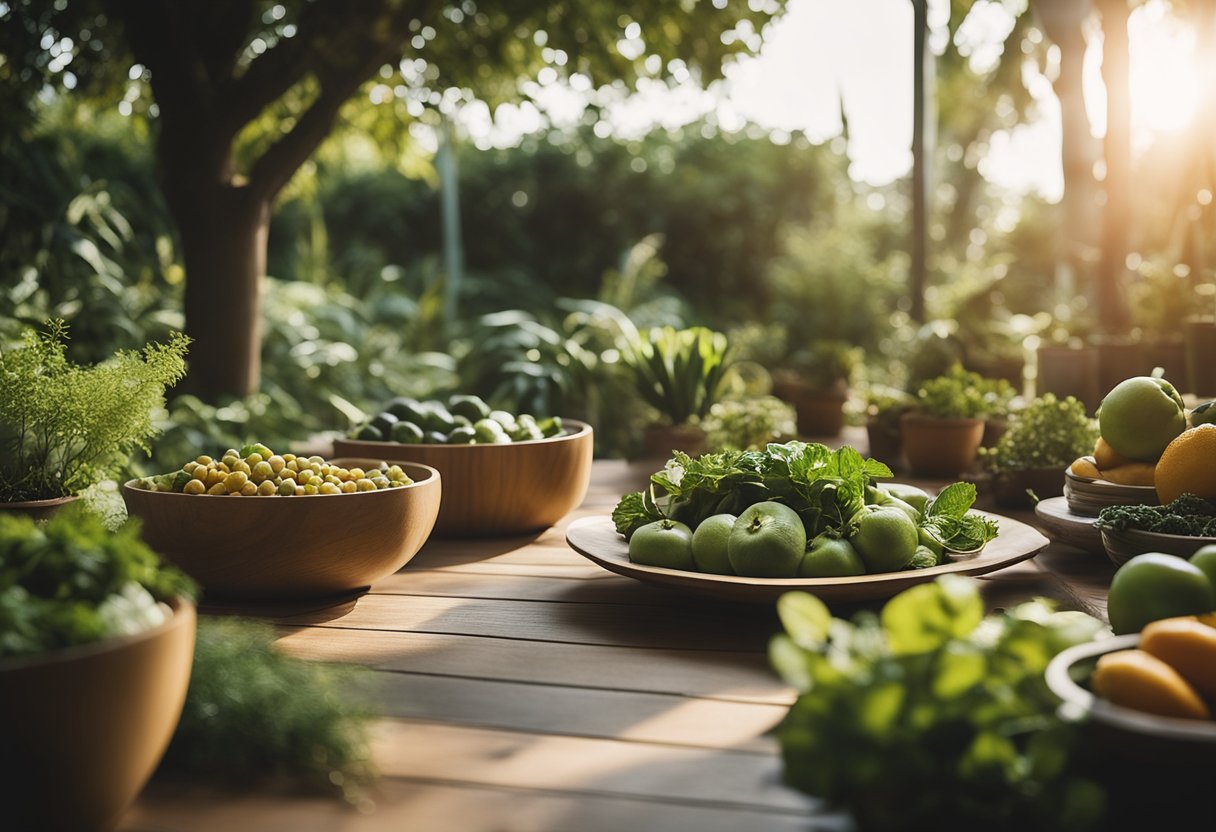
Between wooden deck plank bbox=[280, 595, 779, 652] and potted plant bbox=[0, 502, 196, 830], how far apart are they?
24.1 inches

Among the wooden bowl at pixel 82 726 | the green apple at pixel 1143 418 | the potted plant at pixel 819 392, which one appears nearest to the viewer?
the wooden bowl at pixel 82 726

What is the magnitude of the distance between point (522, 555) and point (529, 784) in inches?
42.2

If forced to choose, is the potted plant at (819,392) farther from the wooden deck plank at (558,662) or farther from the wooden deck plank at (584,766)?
the wooden deck plank at (584,766)

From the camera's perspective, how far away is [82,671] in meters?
0.85

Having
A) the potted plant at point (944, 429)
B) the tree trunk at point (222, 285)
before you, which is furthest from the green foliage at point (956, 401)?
the tree trunk at point (222, 285)

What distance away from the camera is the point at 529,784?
103 cm

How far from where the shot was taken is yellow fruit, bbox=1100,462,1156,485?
177 centimetres

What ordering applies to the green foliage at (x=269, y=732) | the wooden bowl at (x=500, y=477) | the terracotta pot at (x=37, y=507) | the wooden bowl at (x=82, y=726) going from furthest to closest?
the wooden bowl at (x=500, y=477)
the terracotta pot at (x=37, y=507)
the green foliage at (x=269, y=732)
the wooden bowl at (x=82, y=726)

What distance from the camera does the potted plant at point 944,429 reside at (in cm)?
276

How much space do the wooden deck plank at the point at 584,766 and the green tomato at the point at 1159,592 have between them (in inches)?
17.1

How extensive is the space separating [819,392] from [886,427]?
783 mm

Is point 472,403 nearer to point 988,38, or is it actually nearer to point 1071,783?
point 1071,783

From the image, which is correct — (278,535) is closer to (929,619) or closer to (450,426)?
(450,426)

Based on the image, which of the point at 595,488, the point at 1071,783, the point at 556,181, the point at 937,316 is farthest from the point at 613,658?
the point at 556,181
